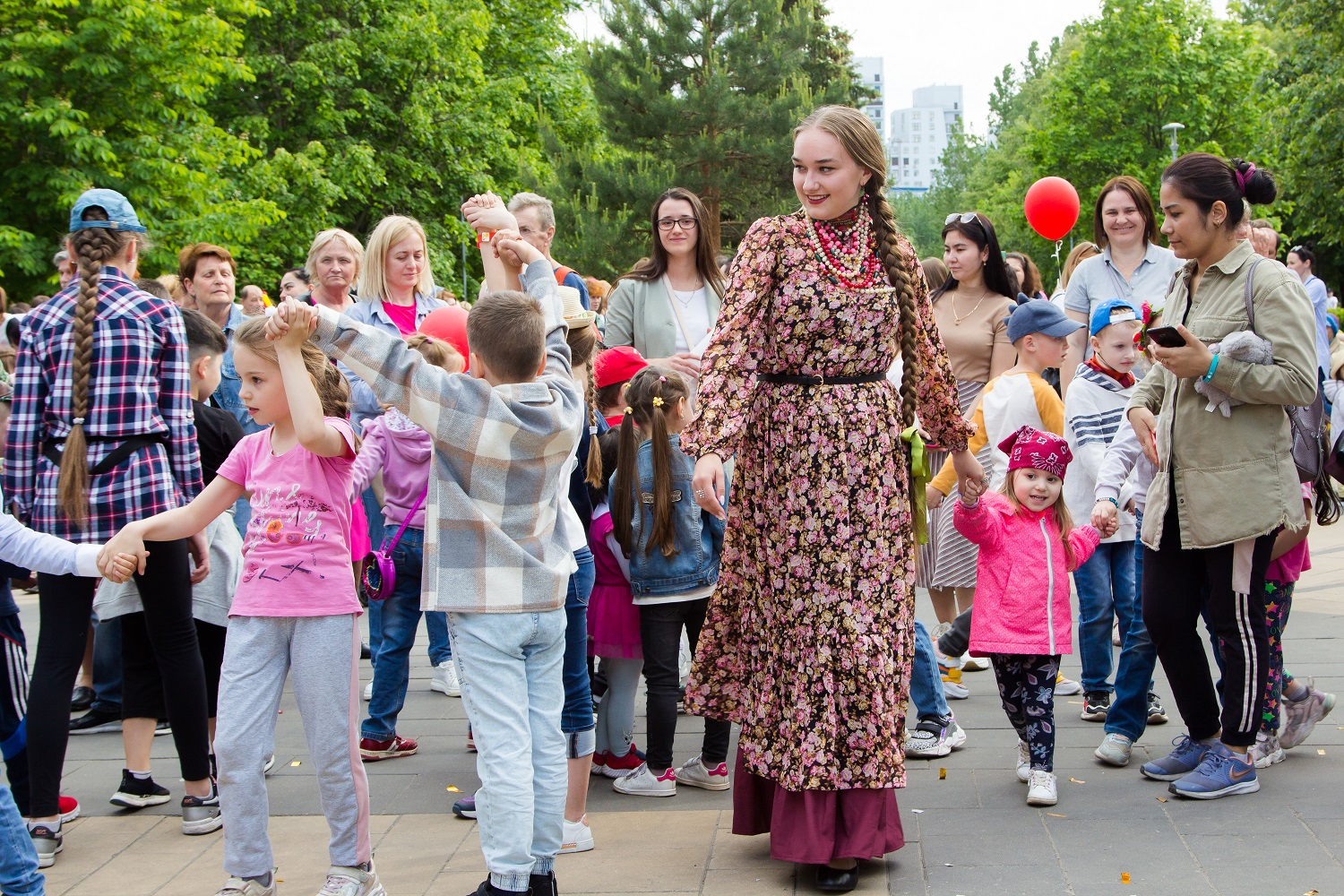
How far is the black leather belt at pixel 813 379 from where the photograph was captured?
4.10 meters

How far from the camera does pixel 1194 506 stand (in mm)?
4633

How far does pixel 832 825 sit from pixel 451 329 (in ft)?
7.49

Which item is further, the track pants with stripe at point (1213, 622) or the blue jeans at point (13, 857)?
the track pants with stripe at point (1213, 622)

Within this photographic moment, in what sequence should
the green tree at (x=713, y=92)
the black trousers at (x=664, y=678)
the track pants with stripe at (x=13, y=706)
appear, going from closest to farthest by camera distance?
the track pants with stripe at (x=13, y=706) < the black trousers at (x=664, y=678) < the green tree at (x=713, y=92)

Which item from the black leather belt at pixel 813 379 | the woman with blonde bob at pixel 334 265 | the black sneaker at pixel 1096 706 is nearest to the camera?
the black leather belt at pixel 813 379

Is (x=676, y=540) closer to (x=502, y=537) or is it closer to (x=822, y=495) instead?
(x=822, y=495)

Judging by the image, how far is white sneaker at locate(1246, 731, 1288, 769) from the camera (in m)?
5.07

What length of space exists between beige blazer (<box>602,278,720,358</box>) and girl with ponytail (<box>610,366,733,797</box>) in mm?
1166

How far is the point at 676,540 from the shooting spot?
498 centimetres

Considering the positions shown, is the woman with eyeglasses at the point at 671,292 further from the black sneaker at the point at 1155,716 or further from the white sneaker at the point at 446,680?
the black sneaker at the point at 1155,716

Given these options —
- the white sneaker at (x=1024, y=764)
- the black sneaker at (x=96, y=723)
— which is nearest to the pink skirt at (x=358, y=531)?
the black sneaker at (x=96, y=723)

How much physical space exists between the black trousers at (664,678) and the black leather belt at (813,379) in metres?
1.20

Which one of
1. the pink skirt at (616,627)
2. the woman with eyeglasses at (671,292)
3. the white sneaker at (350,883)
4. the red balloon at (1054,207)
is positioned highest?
the red balloon at (1054,207)

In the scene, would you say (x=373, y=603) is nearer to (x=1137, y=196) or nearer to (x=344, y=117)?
(x=1137, y=196)
